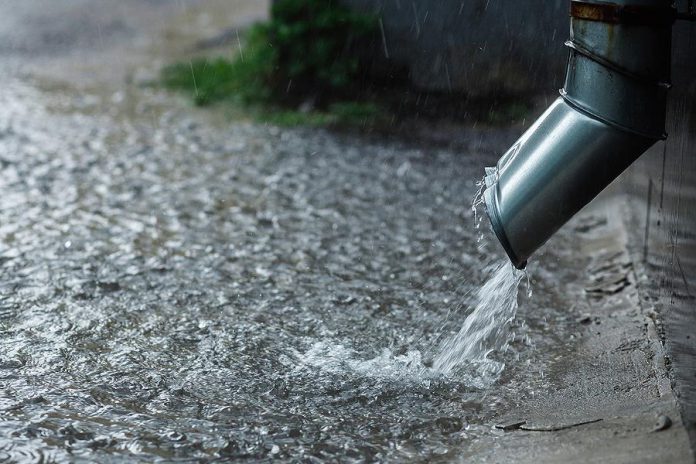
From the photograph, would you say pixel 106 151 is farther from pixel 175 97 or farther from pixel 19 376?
pixel 19 376

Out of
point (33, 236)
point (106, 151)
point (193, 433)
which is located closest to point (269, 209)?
point (33, 236)

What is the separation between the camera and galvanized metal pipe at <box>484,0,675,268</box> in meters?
3.11

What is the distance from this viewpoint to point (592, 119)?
10.5 ft

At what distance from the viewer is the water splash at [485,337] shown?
13.1 feet

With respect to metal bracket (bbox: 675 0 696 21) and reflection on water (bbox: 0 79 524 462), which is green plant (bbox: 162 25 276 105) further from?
metal bracket (bbox: 675 0 696 21)

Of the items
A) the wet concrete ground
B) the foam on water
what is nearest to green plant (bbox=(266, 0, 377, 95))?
the wet concrete ground

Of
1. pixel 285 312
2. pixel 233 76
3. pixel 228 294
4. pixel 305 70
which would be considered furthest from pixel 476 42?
pixel 285 312


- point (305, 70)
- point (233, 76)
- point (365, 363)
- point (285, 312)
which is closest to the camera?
point (365, 363)

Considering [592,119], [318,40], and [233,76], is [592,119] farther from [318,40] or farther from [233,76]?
[233,76]

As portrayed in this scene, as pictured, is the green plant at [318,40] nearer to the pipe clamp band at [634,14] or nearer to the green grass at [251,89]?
the green grass at [251,89]

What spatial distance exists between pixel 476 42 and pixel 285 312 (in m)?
5.15

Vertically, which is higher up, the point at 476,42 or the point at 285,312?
the point at 476,42

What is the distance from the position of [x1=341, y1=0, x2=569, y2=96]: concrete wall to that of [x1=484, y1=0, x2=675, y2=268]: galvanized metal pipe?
5.31m

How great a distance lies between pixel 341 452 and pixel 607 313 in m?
2.00
